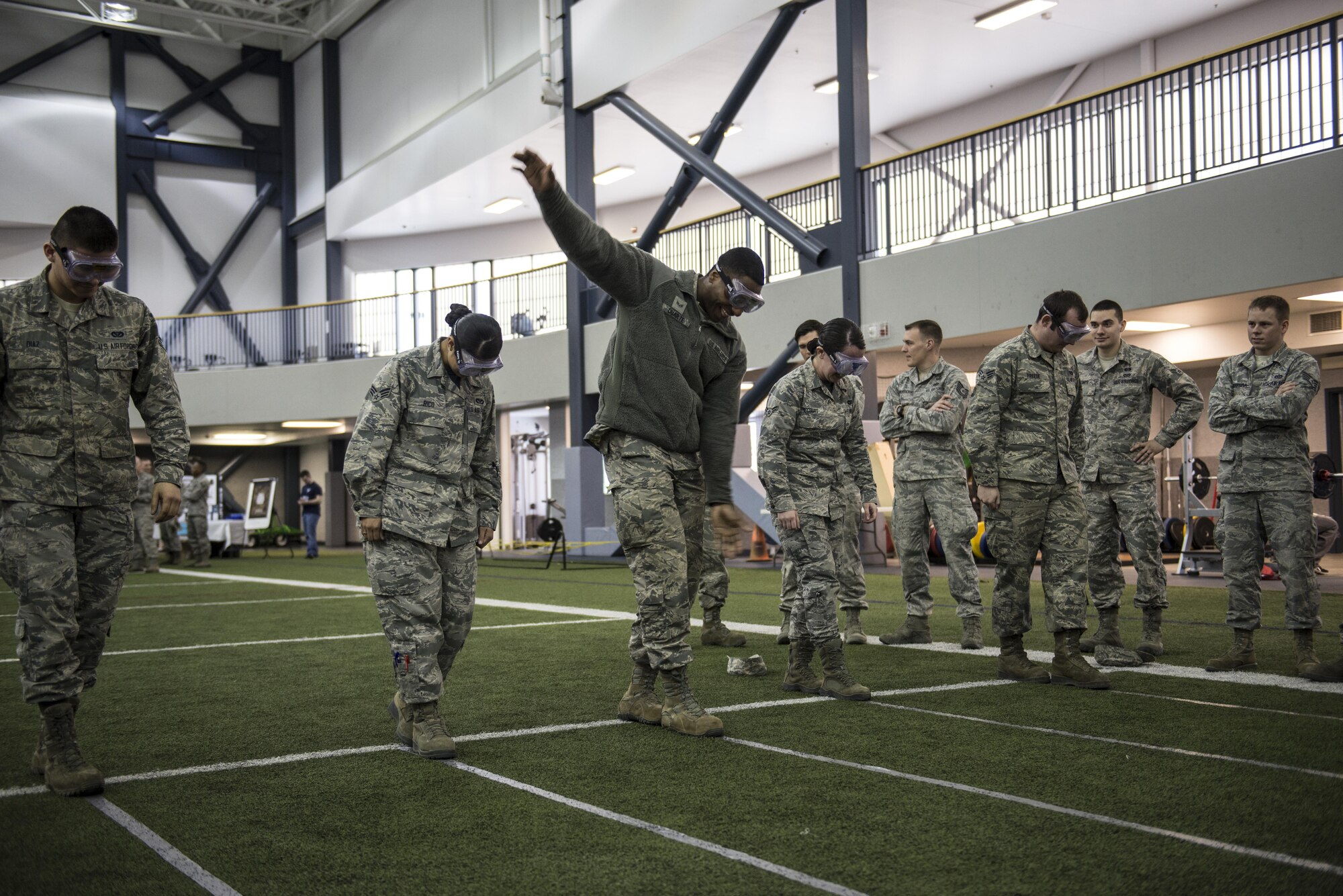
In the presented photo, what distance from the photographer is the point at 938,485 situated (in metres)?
7.60

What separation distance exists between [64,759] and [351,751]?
1.04m

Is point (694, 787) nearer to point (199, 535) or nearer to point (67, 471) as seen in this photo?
point (67, 471)

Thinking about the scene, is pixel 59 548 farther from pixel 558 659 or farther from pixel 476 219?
pixel 476 219

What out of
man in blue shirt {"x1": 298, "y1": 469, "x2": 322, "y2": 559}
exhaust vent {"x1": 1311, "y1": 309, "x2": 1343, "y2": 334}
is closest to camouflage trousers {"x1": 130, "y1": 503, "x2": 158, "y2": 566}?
man in blue shirt {"x1": 298, "y1": 469, "x2": 322, "y2": 559}

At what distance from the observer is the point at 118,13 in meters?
27.4

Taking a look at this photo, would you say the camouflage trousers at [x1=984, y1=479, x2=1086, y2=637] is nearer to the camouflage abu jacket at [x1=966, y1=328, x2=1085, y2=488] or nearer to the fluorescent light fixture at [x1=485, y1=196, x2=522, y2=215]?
the camouflage abu jacket at [x1=966, y1=328, x2=1085, y2=488]

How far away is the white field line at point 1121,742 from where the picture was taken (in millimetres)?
3982

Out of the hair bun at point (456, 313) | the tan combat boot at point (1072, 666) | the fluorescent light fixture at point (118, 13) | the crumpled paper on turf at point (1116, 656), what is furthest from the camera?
the fluorescent light fixture at point (118, 13)

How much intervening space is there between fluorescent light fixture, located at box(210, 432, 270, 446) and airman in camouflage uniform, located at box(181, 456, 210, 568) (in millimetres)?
9783

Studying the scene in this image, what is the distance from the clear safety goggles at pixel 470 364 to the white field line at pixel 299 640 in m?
4.34

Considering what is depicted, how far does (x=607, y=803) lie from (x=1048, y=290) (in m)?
10.7

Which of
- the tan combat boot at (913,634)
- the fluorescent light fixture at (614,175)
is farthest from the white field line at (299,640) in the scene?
the fluorescent light fixture at (614,175)

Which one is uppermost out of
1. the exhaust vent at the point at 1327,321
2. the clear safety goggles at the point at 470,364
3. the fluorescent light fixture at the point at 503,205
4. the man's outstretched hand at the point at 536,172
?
the fluorescent light fixture at the point at 503,205

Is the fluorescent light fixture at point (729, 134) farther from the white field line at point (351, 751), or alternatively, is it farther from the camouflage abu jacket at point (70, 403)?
the camouflage abu jacket at point (70, 403)
